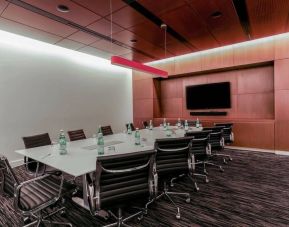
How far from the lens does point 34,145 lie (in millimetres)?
3082

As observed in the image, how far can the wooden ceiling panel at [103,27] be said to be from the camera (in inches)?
149

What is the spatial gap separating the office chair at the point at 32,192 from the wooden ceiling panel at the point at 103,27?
121 inches

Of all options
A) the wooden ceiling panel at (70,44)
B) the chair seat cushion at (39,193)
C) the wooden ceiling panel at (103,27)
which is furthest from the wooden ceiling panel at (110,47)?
the chair seat cushion at (39,193)

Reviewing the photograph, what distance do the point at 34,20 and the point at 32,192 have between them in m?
3.30

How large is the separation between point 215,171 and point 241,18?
3.16 meters

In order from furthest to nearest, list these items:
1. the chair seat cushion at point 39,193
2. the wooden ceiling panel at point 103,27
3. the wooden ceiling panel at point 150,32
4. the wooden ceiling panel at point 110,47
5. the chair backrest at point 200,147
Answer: the wooden ceiling panel at point 110,47 → the wooden ceiling panel at point 150,32 → the wooden ceiling panel at point 103,27 → the chair backrest at point 200,147 → the chair seat cushion at point 39,193

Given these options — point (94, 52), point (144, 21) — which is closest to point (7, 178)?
point (144, 21)

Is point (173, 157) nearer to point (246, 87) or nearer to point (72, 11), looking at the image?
point (72, 11)

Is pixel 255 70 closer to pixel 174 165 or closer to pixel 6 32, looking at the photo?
pixel 174 165

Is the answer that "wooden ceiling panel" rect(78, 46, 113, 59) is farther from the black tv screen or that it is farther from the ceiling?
the black tv screen

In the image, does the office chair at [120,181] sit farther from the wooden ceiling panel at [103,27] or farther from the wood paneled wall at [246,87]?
the wood paneled wall at [246,87]

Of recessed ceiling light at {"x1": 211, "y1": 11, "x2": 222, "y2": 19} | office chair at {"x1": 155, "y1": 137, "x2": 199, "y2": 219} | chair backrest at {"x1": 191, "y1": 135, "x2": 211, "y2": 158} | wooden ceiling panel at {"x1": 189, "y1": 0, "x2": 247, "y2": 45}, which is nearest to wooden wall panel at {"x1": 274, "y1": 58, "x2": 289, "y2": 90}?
wooden ceiling panel at {"x1": 189, "y1": 0, "x2": 247, "y2": 45}

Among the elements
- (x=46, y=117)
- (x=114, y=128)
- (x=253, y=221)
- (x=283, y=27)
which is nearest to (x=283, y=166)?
(x=253, y=221)

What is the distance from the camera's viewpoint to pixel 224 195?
109 inches
